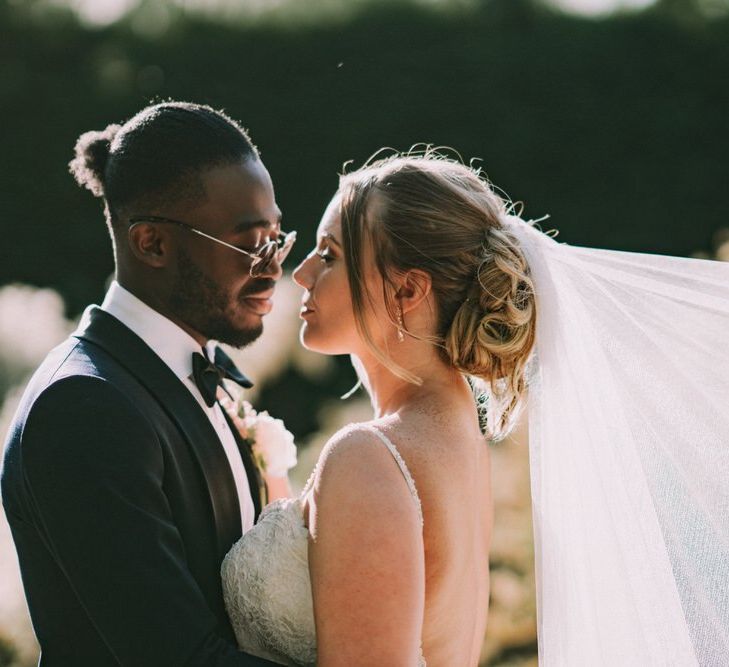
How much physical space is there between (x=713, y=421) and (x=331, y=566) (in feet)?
2.91

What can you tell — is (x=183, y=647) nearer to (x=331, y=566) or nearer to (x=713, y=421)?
(x=331, y=566)

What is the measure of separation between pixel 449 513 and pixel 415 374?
35 cm

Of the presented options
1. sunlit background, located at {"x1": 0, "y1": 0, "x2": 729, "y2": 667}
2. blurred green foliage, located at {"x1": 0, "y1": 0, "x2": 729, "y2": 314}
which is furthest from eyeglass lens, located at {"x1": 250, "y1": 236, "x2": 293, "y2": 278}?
blurred green foliage, located at {"x1": 0, "y1": 0, "x2": 729, "y2": 314}

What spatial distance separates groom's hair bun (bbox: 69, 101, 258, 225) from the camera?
2.32m

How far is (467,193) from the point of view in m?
2.08

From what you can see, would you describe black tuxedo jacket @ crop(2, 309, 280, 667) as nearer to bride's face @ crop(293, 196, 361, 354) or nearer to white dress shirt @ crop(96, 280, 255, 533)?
white dress shirt @ crop(96, 280, 255, 533)

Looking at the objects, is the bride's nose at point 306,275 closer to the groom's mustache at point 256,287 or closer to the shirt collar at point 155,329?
the groom's mustache at point 256,287

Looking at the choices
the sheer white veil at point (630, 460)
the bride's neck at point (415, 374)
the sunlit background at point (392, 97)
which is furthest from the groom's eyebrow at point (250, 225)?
the sunlit background at point (392, 97)

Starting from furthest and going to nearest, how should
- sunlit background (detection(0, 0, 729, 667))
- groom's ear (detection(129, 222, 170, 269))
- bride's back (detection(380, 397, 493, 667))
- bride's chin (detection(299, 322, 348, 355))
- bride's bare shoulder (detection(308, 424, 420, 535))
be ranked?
sunlit background (detection(0, 0, 729, 667)) < groom's ear (detection(129, 222, 170, 269)) < bride's chin (detection(299, 322, 348, 355)) < bride's back (detection(380, 397, 493, 667)) < bride's bare shoulder (detection(308, 424, 420, 535))

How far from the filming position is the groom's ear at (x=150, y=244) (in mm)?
2297

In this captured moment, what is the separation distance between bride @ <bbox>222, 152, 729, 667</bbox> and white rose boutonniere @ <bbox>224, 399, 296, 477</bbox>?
1.41 feet

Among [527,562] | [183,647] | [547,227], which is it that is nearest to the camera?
[183,647]

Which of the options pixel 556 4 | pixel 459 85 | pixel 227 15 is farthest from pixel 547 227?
pixel 227 15

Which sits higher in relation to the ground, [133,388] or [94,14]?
[94,14]
